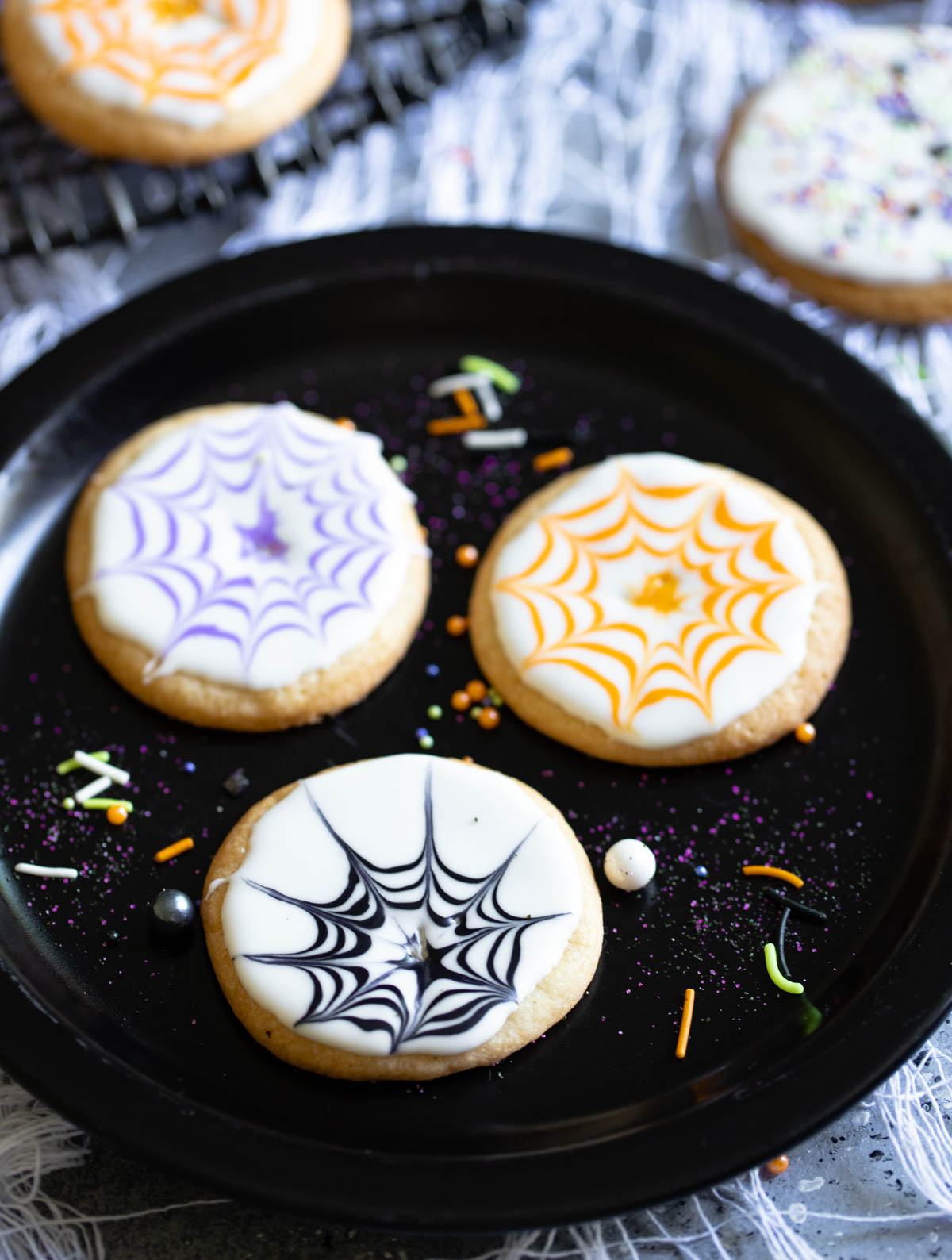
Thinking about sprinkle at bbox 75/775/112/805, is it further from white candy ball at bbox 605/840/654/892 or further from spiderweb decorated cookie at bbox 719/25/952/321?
spiderweb decorated cookie at bbox 719/25/952/321

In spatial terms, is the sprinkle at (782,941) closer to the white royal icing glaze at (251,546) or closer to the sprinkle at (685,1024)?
the sprinkle at (685,1024)

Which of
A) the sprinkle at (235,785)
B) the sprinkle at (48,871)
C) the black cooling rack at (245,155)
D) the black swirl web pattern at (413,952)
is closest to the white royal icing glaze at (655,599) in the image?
the black swirl web pattern at (413,952)

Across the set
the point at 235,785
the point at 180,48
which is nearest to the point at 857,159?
the point at 180,48

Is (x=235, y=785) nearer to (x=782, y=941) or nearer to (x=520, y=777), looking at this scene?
(x=520, y=777)

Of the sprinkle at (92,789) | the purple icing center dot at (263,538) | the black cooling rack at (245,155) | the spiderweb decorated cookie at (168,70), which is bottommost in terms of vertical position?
the sprinkle at (92,789)

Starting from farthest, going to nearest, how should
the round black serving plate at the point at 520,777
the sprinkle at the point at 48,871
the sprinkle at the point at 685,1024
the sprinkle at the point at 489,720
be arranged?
the sprinkle at the point at 489,720
the sprinkle at the point at 48,871
the sprinkle at the point at 685,1024
the round black serving plate at the point at 520,777

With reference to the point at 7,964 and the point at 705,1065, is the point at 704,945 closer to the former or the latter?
the point at 705,1065
